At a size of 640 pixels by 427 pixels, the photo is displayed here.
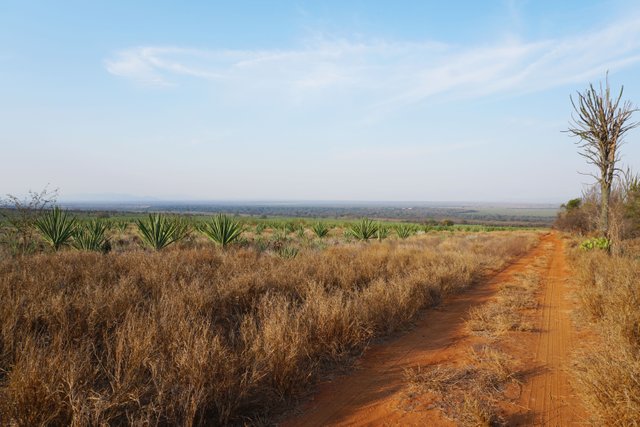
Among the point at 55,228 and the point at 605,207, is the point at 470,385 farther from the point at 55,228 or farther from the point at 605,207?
the point at 55,228

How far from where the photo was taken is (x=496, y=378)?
3.83m

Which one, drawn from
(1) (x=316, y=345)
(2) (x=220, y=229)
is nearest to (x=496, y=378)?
(1) (x=316, y=345)

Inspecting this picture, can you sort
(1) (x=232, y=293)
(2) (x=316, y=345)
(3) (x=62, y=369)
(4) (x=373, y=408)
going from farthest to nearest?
(1) (x=232, y=293) < (2) (x=316, y=345) < (4) (x=373, y=408) < (3) (x=62, y=369)

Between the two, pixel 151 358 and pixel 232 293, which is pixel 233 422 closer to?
pixel 151 358

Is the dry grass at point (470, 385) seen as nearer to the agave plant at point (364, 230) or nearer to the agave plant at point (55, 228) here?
the agave plant at point (55, 228)

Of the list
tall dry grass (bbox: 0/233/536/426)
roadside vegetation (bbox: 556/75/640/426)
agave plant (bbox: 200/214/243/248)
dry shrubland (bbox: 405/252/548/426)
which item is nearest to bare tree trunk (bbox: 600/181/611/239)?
roadside vegetation (bbox: 556/75/640/426)

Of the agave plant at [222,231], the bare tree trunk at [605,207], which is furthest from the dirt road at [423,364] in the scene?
the agave plant at [222,231]

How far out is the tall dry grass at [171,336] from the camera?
2781mm

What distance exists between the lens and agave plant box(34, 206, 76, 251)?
11094 millimetres

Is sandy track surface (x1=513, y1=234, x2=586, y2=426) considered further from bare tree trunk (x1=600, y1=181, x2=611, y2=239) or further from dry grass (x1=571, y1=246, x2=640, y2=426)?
bare tree trunk (x1=600, y1=181, x2=611, y2=239)

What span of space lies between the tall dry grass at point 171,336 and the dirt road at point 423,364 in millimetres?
324

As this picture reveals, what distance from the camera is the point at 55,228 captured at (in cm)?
1136

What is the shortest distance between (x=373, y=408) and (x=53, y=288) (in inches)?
215

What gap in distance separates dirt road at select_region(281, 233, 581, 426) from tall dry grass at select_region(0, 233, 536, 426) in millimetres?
324
